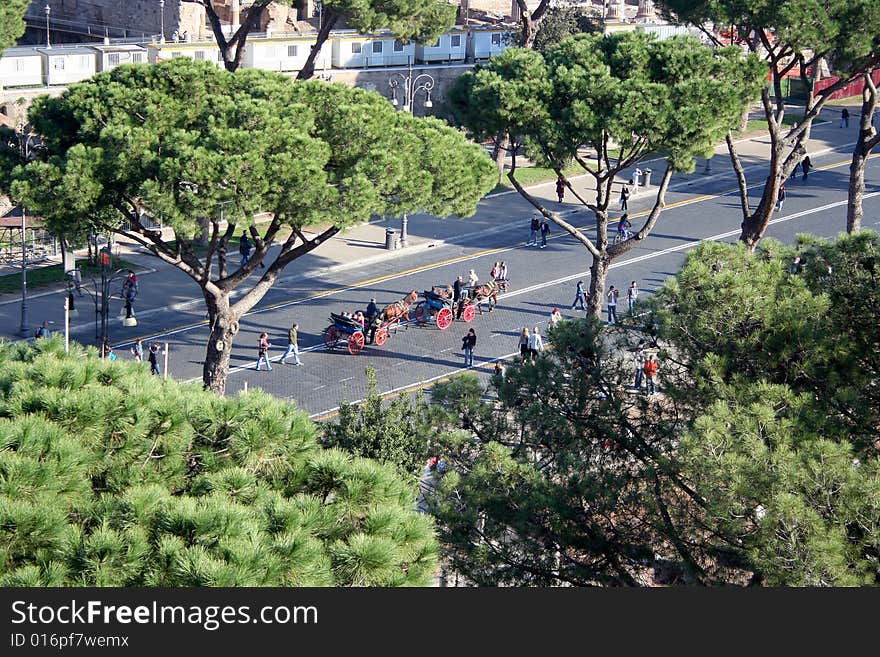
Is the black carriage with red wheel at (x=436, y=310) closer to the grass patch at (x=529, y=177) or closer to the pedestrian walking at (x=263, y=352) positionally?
the pedestrian walking at (x=263, y=352)

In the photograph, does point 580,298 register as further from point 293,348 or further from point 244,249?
point 244,249

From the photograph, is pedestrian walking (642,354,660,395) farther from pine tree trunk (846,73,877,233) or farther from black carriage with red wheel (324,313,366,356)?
pine tree trunk (846,73,877,233)

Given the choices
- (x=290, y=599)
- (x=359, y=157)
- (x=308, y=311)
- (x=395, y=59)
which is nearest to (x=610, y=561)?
(x=290, y=599)

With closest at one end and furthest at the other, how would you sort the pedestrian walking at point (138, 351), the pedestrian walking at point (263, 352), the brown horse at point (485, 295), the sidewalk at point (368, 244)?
the pedestrian walking at point (138, 351) → the pedestrian walking at point (263, 352) → the sidewalk at point (368, 244) → the brown horse at point (485, 295)

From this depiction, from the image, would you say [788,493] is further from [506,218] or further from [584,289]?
[506,218]

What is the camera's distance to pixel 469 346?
29875mm

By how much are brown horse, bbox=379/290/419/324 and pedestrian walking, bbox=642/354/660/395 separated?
52.4ft

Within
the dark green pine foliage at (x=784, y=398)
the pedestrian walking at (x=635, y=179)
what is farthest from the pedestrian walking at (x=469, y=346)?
the pedestrian walking at (x=635, y=179)

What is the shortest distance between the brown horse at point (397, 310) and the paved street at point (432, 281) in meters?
0.54

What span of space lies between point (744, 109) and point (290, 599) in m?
22.5

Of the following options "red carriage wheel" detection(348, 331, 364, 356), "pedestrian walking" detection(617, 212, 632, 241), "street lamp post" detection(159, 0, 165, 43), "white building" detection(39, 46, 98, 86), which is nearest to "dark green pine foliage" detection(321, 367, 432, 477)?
"red carriage wheel" detection(348, 331, 364, 356)

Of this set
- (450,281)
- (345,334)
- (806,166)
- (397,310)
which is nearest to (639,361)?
(345,334)

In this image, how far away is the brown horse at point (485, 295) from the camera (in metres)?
33.5

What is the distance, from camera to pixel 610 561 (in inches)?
537
